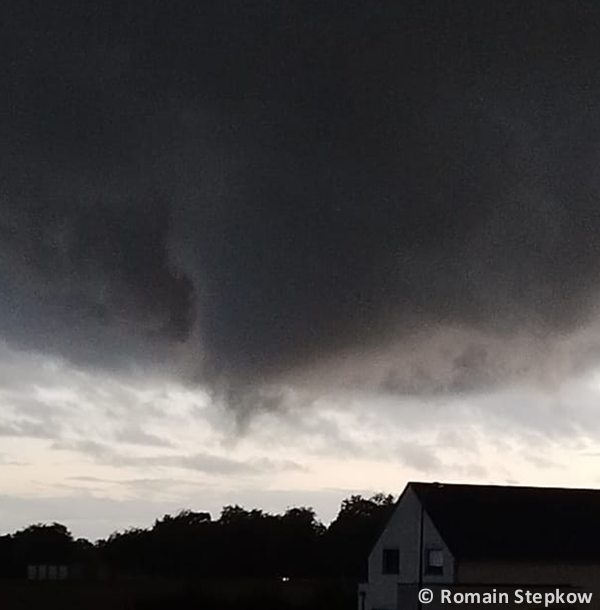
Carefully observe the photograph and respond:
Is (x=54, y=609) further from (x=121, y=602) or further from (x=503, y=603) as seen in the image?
(x=503, y=603)

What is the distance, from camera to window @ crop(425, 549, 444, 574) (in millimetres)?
72500

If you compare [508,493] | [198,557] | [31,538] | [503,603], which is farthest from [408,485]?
[31,538]

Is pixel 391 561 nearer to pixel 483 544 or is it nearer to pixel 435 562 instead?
pixel 435 562

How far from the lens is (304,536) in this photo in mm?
119062

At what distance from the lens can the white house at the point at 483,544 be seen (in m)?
71.2

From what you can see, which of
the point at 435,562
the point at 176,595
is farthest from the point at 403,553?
the point at 176,595

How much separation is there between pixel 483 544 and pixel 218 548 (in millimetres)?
45963

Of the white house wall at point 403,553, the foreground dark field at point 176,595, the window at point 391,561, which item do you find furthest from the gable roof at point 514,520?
the foreground dark field at point 176,595

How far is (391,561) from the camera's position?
76.4m

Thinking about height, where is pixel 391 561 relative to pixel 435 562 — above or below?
above

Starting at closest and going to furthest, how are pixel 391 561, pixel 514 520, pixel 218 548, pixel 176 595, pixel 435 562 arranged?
pixel 435 562
pixel 514 520
pixel 391 561
pixel 176 595
pixel 218 548

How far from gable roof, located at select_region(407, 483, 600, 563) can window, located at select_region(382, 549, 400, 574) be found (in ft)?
11.0

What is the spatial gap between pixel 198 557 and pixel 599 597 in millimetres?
48087

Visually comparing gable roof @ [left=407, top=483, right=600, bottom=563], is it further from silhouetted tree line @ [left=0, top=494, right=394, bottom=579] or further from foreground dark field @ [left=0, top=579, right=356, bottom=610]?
silhouetted tree line @ [left=0, top=494, right=394, bottom=579]
